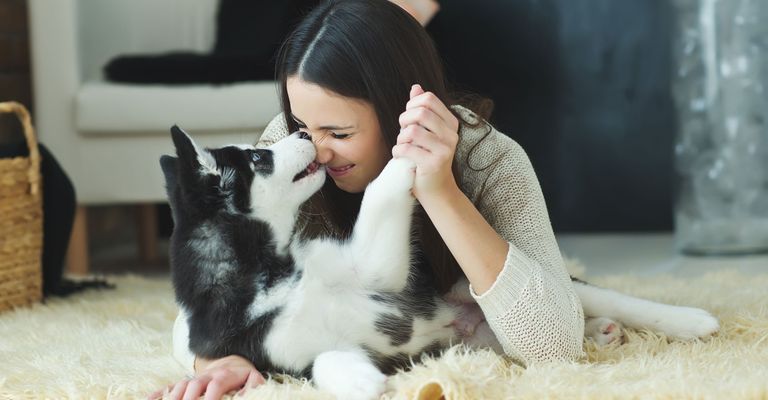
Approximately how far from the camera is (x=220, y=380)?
4.28 ft

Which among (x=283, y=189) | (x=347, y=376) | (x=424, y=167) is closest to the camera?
(x=347, y=376)

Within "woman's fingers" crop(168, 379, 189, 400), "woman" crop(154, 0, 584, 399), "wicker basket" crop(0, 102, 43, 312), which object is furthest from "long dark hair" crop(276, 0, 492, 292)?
"wicker basket" crop(0, 102, 43, 312)

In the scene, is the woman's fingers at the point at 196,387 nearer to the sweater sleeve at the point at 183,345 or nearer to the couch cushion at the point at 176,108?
the sweater sleeve at the point at 183,345

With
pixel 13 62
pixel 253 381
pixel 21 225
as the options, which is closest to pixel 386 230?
pixel 253 381

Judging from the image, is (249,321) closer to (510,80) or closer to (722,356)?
(722,356)

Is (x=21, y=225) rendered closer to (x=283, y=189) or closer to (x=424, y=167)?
(x=283, y=189)

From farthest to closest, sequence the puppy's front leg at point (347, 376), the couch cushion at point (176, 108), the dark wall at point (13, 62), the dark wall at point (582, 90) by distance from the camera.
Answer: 1. the dark wall at point (582, 90)
2. the dark wall at point (13, 62)
3. the couch cushion at point (176, 108)
4. the puppy's front leg at point (347, 376)

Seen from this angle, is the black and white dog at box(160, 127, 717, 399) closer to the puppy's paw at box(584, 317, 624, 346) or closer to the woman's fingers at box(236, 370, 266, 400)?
the woman's fingers at box(236, 370, 266, 400)

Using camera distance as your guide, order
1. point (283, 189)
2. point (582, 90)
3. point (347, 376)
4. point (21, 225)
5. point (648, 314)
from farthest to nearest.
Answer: point (582, 90), point (21, 225), point (648, 314), point (283, 189), point (347, 376)

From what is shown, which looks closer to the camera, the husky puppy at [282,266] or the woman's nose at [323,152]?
the husky puppy at [282,266]

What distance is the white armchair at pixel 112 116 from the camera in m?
2.87

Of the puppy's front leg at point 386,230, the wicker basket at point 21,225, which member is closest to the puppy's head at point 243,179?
the puppy's front leg at point 386,230

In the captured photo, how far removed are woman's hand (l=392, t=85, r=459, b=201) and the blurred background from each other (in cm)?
158

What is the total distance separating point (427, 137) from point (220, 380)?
17.6 inches
